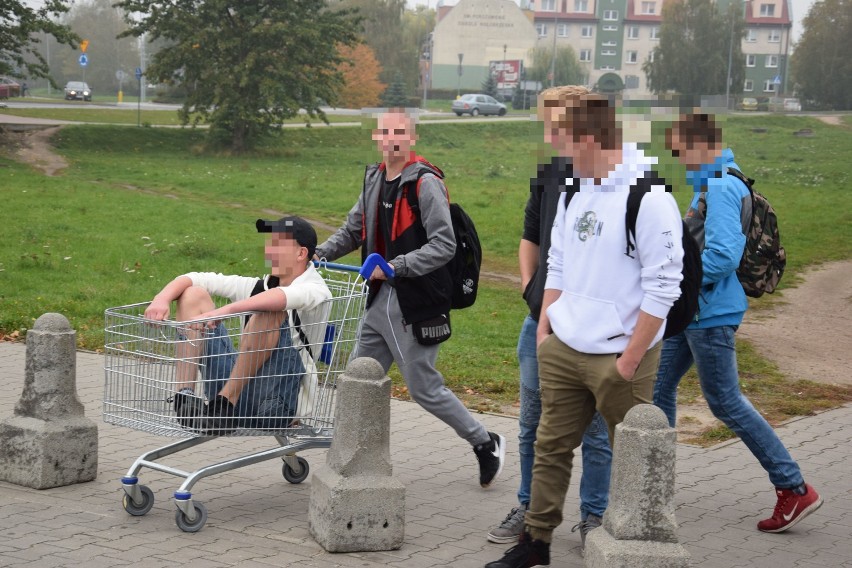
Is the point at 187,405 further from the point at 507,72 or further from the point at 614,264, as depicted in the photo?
the point at 507,72

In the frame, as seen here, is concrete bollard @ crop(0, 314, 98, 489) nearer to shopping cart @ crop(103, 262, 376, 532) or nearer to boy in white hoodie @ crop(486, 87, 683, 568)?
shopping cart @ crop(103, 262, 376, 532)

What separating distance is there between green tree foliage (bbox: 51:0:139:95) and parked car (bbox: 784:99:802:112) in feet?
184

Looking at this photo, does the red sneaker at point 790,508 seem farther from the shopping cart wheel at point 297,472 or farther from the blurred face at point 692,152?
the shopping cart wheel at point 297,472

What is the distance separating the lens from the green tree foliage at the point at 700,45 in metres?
71.2

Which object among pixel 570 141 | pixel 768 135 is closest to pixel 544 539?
pixel 570 141

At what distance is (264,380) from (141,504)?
905 millimetres

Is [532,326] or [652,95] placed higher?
[652,95]

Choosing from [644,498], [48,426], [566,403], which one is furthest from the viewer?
[48,426]

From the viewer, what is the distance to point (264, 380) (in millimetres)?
5320

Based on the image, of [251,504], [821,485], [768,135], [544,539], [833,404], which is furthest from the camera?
[768,135]

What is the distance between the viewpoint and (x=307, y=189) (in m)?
27.1

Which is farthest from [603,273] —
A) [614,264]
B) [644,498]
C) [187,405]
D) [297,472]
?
[297,472]

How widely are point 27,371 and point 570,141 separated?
10.9ft

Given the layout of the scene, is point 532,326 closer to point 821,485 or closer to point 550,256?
point 550,256
